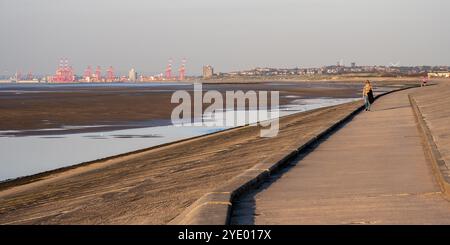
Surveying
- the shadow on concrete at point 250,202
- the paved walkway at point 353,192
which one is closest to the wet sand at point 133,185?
the shadow on concrete at point 250,202

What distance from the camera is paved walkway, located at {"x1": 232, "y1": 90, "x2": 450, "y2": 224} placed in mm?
7535

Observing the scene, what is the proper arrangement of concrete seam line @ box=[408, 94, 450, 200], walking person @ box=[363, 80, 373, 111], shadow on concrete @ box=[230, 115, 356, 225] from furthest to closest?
walking person @ box=[363, 80, 373, 111] → concrete seam line @ box=[408, 94, 450, 200] → shadow on concrete @ box=[230, 115, 356, 225]

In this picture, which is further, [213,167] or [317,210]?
[213,167]

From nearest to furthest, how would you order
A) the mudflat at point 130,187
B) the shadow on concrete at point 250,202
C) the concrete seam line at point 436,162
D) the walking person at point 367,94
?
1. the shadow on concrete at point 250,202
2. the concrete seam line at point 436,162
3. the mudflat at point 130,187
4. the walking person at point 367,94

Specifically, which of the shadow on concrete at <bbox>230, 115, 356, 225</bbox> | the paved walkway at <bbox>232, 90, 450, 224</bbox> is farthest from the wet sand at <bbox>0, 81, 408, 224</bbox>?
the paved walkway at <bbox>232, 90, 450, 224</bbox>

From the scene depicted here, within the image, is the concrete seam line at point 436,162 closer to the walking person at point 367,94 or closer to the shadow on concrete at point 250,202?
the shadow on concrete at point 250,202

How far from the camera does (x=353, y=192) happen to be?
9.12 metres

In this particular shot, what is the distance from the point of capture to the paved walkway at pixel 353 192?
24.7 ft

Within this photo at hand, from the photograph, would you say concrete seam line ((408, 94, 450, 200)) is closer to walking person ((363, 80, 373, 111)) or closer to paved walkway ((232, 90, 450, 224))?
A: paved walkway ((232, 90, 450, 224))

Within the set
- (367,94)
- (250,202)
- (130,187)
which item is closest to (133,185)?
(130,187)
